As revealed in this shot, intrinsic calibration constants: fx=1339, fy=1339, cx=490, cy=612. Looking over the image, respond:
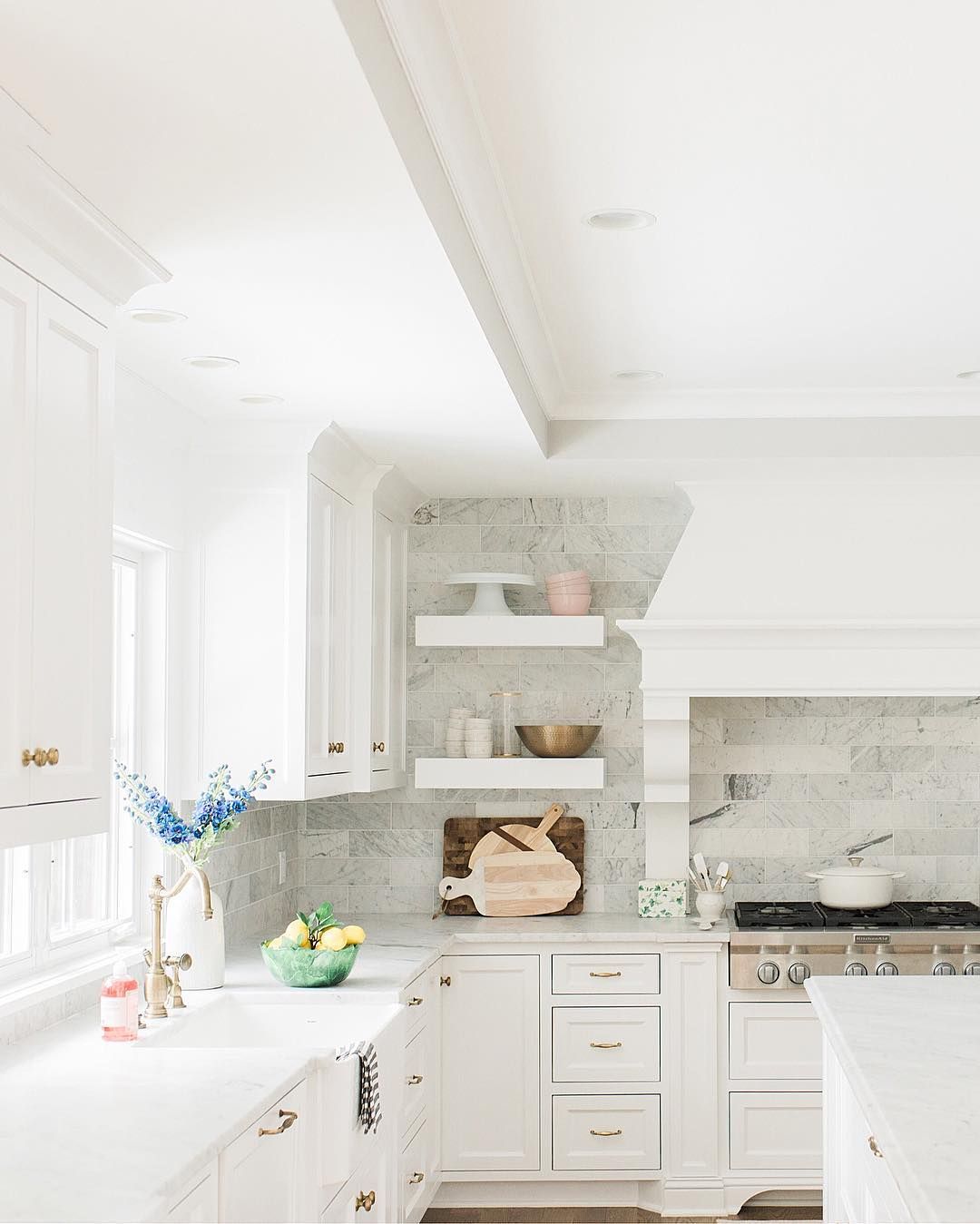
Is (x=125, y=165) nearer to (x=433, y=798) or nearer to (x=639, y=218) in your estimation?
(x=639, y=218)

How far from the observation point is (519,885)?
4.89 m

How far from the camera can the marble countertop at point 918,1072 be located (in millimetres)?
1848

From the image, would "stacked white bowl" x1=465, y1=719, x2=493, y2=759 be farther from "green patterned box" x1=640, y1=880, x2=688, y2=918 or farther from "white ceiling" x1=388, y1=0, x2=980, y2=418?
"white ceiling" x1=388, y1=0, x2=980, y2=418

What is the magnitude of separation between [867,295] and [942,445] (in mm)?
1206

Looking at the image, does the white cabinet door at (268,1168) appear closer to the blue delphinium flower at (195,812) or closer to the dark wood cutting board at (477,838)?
the blue delphinium flower at (195,812)

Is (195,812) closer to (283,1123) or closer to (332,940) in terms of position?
(332,940)

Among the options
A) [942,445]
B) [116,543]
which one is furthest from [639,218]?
[942,445]

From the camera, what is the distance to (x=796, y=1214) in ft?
14.4

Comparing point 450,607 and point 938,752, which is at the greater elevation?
point 450,607

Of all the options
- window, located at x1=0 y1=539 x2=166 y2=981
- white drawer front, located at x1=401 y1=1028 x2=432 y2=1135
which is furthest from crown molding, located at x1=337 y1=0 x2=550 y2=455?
white drawer front, located at x1=401 y1=1028 x2=432 y2=1135

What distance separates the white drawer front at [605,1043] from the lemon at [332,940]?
115cm

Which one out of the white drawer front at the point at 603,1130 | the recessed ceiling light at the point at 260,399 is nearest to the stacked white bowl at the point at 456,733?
the white drawer front at the point at 603,1130

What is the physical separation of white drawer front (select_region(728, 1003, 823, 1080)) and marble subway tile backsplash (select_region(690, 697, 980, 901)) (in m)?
0.60

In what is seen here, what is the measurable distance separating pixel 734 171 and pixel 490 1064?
3.04 m
